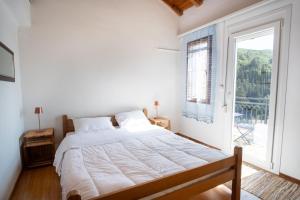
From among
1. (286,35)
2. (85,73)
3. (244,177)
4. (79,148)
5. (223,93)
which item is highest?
(286,35)

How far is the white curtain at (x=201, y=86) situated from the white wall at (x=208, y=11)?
204 millimetres

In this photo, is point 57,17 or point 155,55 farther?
point 155,55

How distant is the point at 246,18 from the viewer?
277cm

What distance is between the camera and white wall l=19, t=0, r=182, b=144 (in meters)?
2.96

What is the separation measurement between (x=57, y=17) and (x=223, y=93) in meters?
3.13

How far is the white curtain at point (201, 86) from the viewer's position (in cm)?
335

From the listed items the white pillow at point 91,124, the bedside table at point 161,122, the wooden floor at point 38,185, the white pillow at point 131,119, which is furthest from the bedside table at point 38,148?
the bedside table at point 161,122

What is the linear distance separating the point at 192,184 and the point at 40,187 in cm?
197

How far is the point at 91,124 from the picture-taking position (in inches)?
120

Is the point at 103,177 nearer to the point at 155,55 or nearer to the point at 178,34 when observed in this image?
the point at 155,55

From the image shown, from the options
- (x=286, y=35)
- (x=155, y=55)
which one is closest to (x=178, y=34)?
(x=155, y=55)

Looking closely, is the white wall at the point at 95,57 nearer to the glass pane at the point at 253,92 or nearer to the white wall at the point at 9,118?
the white wall at the point at 9,118

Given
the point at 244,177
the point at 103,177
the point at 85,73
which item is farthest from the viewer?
the point at 85,73

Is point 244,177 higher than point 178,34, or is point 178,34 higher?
point 178,34
